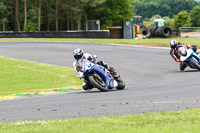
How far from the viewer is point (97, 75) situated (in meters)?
14.2

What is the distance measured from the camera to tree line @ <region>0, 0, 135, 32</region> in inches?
3105

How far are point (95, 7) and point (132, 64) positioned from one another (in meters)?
59.2

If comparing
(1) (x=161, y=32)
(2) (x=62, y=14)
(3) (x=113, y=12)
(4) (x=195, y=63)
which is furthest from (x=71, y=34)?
(2) (x=62, y=14)

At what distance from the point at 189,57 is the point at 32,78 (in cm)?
694

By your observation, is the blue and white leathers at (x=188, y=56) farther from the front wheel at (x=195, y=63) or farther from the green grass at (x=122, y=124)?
the green grass at (x=122, y=124)

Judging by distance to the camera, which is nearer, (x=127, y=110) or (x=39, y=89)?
(x=127, y=110)

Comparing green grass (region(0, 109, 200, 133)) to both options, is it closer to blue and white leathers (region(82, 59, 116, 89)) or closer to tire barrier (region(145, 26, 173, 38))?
blue and white leathers (region(82, 59, 116, 89))

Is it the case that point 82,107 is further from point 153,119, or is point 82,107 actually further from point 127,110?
point 153,119

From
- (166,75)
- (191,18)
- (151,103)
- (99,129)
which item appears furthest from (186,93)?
Result: (191,18)

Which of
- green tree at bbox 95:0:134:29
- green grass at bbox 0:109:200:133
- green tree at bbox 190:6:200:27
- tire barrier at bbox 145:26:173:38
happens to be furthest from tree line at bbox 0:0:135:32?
green grass at bbox 0:109:200:133

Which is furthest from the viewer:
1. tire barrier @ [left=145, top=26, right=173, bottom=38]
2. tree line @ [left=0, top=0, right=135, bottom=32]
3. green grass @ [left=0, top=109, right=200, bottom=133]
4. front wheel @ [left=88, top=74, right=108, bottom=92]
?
tree line @ [left=0, top=0, right=135, bottom=32]

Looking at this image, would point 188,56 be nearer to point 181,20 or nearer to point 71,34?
point 71,34

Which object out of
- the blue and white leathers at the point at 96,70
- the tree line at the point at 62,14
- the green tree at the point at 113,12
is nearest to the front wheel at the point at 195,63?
the blue and white leathers at the point at 96,70

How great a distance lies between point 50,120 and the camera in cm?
864
